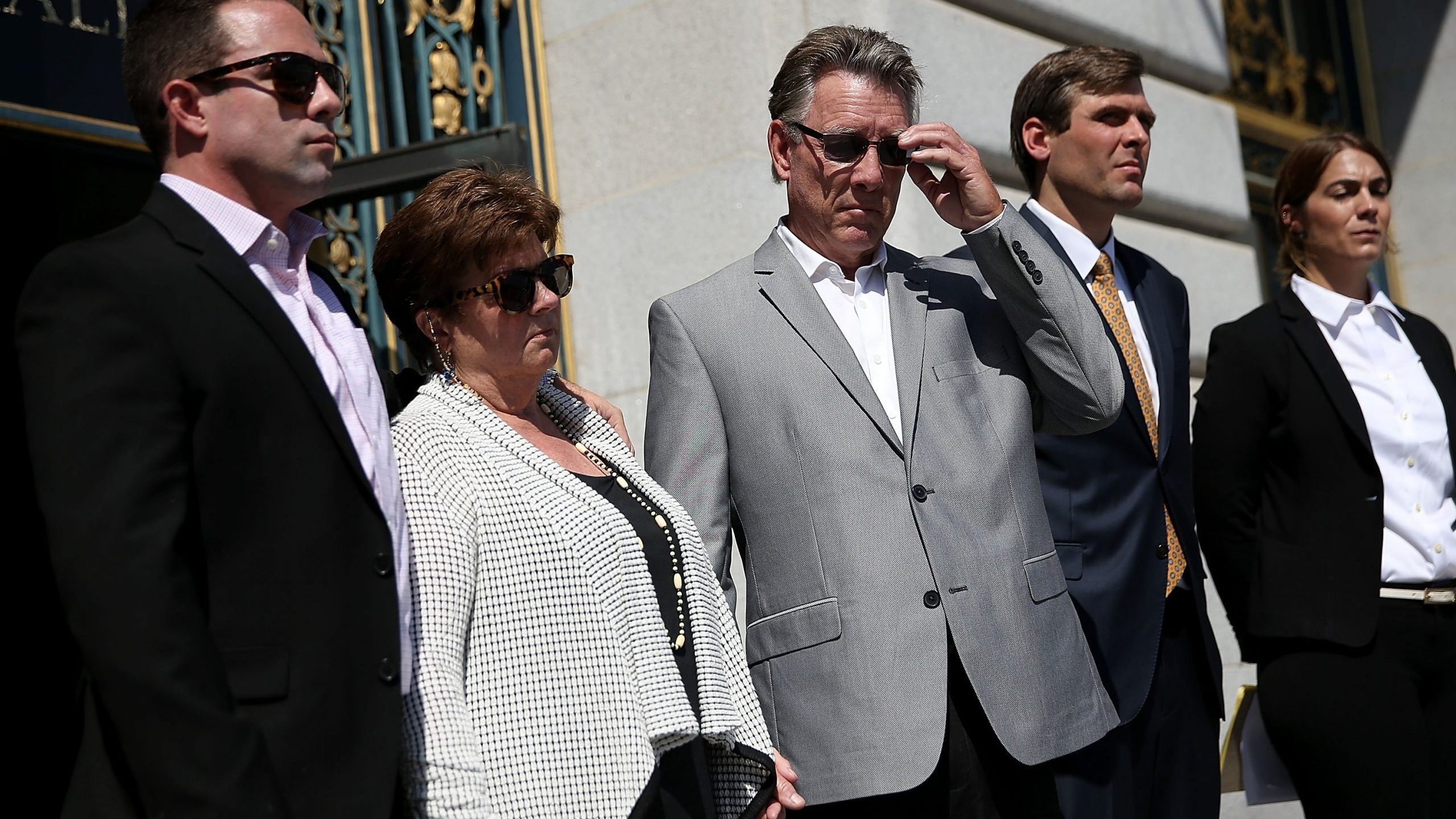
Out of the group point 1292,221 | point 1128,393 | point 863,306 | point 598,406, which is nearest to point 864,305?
point 863,306

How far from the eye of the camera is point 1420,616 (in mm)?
4008

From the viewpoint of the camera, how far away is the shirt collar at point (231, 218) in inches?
90.5

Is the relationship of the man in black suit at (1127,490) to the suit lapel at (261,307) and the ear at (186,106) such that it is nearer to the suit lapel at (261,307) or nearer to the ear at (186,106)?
the suit lapel at (261,307)

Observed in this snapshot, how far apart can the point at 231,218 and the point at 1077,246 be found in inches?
87.4

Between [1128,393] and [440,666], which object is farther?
[1128,393]

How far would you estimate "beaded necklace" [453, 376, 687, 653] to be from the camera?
266 centimetres

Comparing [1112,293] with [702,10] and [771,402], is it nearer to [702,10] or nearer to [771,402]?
[771,402]

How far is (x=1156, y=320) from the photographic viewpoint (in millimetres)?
3869

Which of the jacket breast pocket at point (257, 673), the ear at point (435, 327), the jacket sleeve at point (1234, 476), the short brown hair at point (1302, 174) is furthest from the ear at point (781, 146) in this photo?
the short brown hair at point (1302, 174)

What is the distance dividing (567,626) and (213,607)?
0.62m

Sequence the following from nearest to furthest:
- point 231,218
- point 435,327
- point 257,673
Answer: point 257,673 < point 231,218 < point 435,327

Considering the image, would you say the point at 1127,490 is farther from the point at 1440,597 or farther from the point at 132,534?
the point at 132,534

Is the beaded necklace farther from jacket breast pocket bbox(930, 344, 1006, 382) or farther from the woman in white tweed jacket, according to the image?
jacket breast pocket bbox(930, 344, 1006, 382)

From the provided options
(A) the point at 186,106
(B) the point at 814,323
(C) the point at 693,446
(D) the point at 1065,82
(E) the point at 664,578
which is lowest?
(E) the point at 664,578
